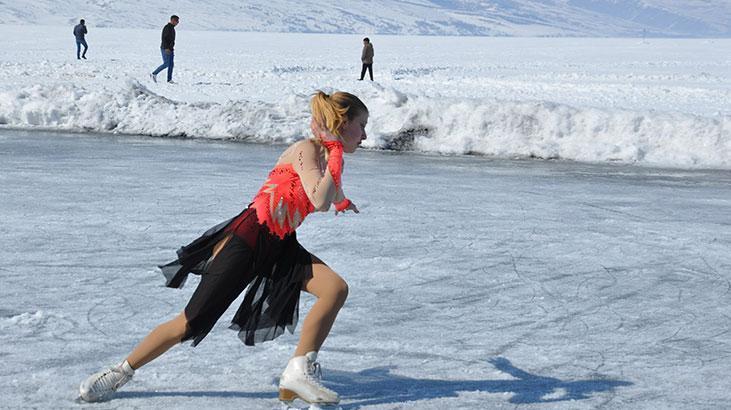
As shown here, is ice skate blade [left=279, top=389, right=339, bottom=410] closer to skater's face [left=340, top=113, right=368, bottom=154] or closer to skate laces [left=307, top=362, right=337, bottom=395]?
skate laces [left=307, top=362, right=337, bottom=395]

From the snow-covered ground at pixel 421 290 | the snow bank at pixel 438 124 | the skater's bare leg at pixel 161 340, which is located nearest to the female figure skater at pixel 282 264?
the skater's bare leg at pixel 161 340

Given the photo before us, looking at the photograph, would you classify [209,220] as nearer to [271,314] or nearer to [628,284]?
[628,284]

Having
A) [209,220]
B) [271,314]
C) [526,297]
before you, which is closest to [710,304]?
[526,297]

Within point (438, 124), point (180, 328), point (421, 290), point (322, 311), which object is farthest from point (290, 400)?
point (438, 124)

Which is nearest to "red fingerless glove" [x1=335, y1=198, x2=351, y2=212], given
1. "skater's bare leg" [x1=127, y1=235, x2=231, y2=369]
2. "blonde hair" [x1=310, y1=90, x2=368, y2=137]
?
"blonde hair" [x1=310, y1=90, x2=368, y2=137]

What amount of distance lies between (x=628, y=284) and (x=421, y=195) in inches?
142

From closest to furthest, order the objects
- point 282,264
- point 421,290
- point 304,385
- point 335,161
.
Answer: point 335,161
point 304,385
point 282,264
point 421,290

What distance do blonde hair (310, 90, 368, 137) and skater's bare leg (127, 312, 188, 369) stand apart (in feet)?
2.84

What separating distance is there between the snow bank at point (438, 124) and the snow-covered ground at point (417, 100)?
0.06ft

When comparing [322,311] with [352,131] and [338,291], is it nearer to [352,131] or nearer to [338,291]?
[338,291]

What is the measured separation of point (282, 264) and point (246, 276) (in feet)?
0.50

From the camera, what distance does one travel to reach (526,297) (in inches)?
221

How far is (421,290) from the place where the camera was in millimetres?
5738

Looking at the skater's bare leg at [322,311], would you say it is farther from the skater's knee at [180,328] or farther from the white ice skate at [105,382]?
the white ice skate at [105,382]
